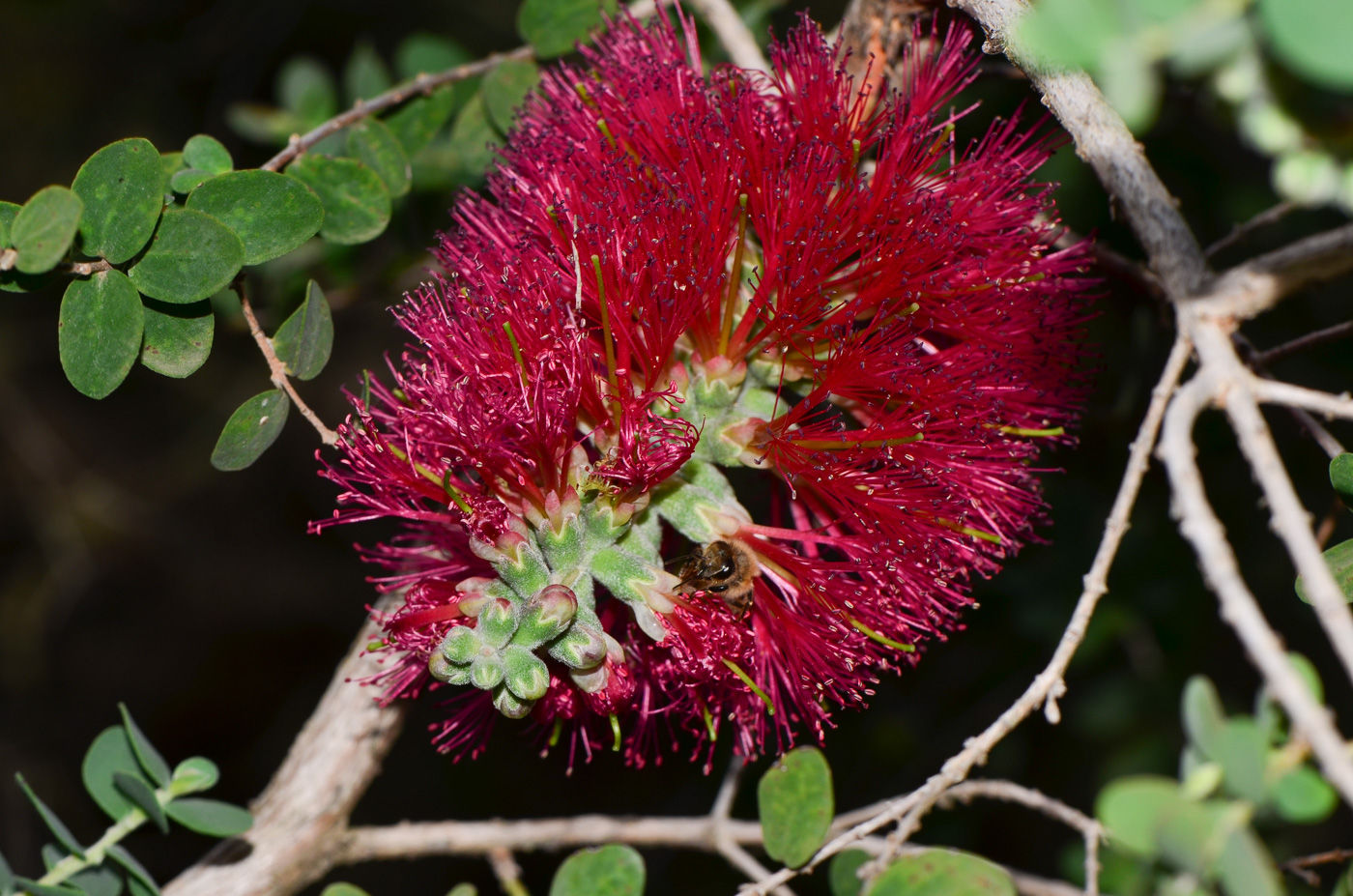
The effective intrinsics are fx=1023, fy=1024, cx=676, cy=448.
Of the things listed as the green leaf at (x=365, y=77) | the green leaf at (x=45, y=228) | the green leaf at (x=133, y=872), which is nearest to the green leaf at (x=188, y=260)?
the green leaf at (x=45, y=228)

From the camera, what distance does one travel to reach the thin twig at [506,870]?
1.73m

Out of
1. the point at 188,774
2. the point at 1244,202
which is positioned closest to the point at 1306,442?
the point at 1244,202

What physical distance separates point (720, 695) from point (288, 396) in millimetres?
773

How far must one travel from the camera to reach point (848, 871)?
1.61 meters

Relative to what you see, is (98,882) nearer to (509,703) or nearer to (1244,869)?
(509,703)

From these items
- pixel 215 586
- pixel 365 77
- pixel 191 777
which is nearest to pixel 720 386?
pixel 191 777

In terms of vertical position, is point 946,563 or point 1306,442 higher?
point 1306,442

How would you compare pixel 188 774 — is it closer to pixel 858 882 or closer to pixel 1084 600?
pixel 858 882

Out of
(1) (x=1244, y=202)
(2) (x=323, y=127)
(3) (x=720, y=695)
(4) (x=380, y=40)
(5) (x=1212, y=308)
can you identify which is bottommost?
(3) (x=720, y=695)

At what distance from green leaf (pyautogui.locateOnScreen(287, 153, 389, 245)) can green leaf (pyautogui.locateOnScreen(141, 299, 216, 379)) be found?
0.99 ft

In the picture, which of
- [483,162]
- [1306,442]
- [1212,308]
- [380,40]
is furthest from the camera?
[380,40]

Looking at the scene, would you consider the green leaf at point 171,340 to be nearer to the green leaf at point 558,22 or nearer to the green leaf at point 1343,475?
the green leaf at point 558,22

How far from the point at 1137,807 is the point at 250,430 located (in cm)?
119

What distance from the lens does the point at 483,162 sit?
1.92m
